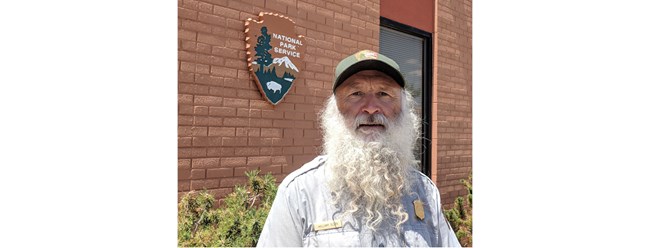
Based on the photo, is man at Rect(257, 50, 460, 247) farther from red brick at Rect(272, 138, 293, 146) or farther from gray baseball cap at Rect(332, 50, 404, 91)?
red brick at Rect(272, 138, 293, 146)

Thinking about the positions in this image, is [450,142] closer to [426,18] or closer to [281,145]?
[426,18]

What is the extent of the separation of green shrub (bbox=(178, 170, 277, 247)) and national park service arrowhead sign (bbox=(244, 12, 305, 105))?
584mm

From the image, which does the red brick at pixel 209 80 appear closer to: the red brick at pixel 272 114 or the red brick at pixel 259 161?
the red brick at pixel 272 114

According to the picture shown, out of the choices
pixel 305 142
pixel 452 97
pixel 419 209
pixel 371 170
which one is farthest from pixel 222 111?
pixel 452 97

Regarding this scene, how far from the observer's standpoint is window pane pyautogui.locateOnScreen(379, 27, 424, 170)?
305cm

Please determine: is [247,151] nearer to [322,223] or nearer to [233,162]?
[233,162]

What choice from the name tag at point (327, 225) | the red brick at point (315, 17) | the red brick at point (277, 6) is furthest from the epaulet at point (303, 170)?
the red brick at point (315, 17)

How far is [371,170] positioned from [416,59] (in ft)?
6.38

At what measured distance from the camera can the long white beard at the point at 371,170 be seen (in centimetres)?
134

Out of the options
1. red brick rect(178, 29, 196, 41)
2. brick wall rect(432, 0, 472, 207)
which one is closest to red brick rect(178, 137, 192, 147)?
red brick rect(178, 29, 196, 41)

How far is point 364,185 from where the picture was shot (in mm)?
1357

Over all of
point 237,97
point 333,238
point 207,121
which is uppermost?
point 237,97

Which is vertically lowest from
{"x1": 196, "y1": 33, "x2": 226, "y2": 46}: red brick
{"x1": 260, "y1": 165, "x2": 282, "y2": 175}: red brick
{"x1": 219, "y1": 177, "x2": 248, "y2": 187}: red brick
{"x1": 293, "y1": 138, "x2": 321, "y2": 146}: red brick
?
{"x1": 219, "y1": 177, "x2": 248, "y2": 187}: red brick

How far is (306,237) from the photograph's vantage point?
49.9 inches
